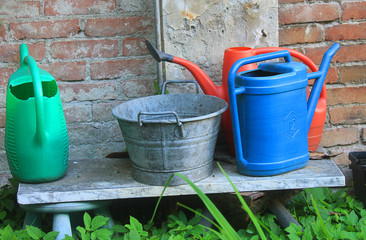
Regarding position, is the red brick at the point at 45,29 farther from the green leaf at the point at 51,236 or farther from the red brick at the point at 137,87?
the green leaf at the point at 51,236

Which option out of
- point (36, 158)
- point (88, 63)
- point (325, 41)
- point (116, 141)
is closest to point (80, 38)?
point (88, 63)

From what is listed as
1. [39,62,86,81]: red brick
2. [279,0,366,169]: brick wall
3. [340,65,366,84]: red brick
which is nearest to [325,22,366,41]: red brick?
[279,0,366,169]: brick wall

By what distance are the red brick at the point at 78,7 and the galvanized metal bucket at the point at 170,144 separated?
1.74 ft

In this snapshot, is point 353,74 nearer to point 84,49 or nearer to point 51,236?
point 84,49

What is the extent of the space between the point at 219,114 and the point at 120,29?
701 mm

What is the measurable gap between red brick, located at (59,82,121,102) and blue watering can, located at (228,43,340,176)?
681 mm

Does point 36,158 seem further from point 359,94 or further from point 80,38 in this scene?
point 359,94

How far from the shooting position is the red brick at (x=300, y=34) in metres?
2.13

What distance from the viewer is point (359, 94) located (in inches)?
86.8

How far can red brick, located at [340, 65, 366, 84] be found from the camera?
219 centimetres

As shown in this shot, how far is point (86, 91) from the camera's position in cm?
213

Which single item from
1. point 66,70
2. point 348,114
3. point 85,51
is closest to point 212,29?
point 85,51

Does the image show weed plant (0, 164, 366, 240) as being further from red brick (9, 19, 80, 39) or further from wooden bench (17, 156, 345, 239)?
red brick (9, 19, 80, 39)

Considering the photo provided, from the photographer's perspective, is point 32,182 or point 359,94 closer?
point 32,182
